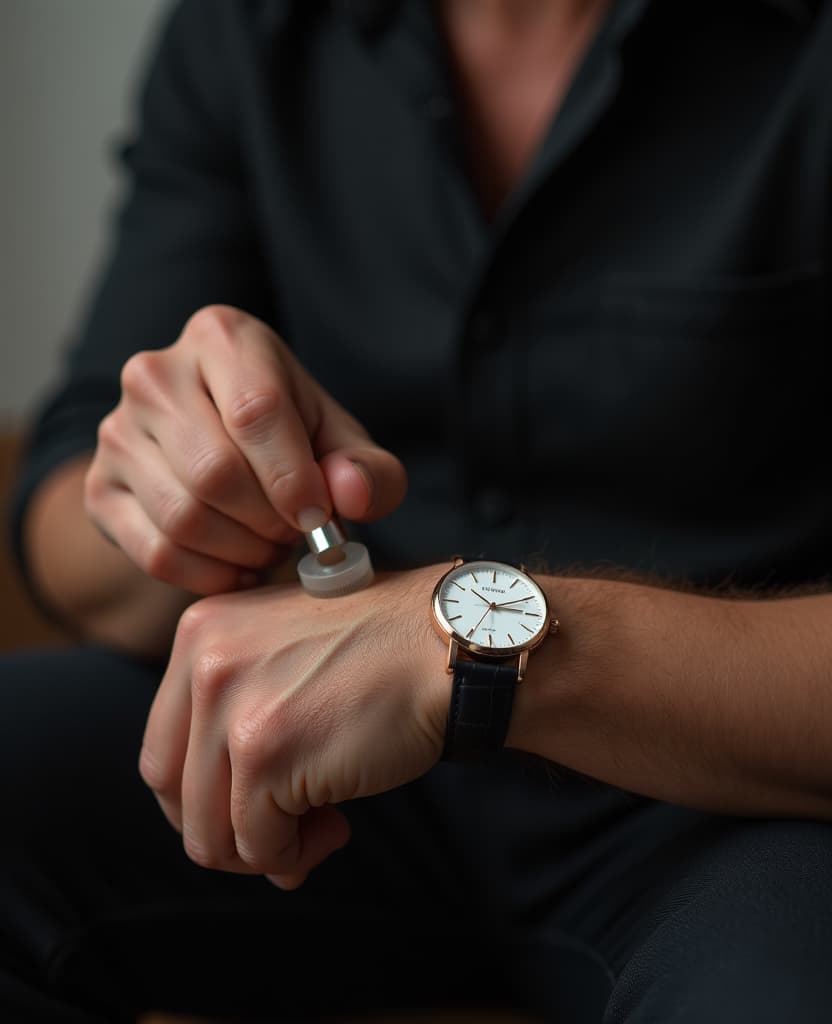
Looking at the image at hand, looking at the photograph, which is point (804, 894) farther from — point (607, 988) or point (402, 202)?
point (402, 202)

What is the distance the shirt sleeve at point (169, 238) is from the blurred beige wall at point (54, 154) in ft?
2.28

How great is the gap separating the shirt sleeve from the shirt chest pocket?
0.37m

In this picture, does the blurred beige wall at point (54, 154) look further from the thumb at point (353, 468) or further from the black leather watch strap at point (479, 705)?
the black leather watch strap at point (479, 705)

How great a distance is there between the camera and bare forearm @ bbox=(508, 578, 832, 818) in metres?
0.63

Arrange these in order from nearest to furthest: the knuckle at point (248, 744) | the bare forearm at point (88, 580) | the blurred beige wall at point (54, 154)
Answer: the knuckle at point (248, 744) < the bare forearm at point (88, 580) < the blurred beige wall at point (54, 154)

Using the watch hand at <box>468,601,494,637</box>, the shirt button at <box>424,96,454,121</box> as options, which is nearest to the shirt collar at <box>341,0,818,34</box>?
the shirt button at <box>424,96,454,121</box>

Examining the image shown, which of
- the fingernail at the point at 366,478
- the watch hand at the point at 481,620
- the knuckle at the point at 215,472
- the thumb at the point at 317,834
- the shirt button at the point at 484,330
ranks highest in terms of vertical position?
the knuckle at the point at 215,472

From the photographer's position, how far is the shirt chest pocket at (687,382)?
0.92 metres

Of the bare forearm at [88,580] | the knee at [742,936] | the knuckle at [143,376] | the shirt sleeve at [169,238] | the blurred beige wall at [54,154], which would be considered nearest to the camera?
the knee at [742,936]

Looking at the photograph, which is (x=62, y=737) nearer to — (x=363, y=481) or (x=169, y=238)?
(x=363, y=481)

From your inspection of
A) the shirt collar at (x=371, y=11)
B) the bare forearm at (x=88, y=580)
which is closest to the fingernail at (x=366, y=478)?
the bare forearm at (x=88, y=580)

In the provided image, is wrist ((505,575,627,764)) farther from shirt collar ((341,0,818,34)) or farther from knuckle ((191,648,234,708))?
shirt collar ((341,0,818,34))

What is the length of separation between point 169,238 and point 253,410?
20.4 inches

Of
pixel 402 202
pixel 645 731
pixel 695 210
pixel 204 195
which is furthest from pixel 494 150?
pixel 645 731
